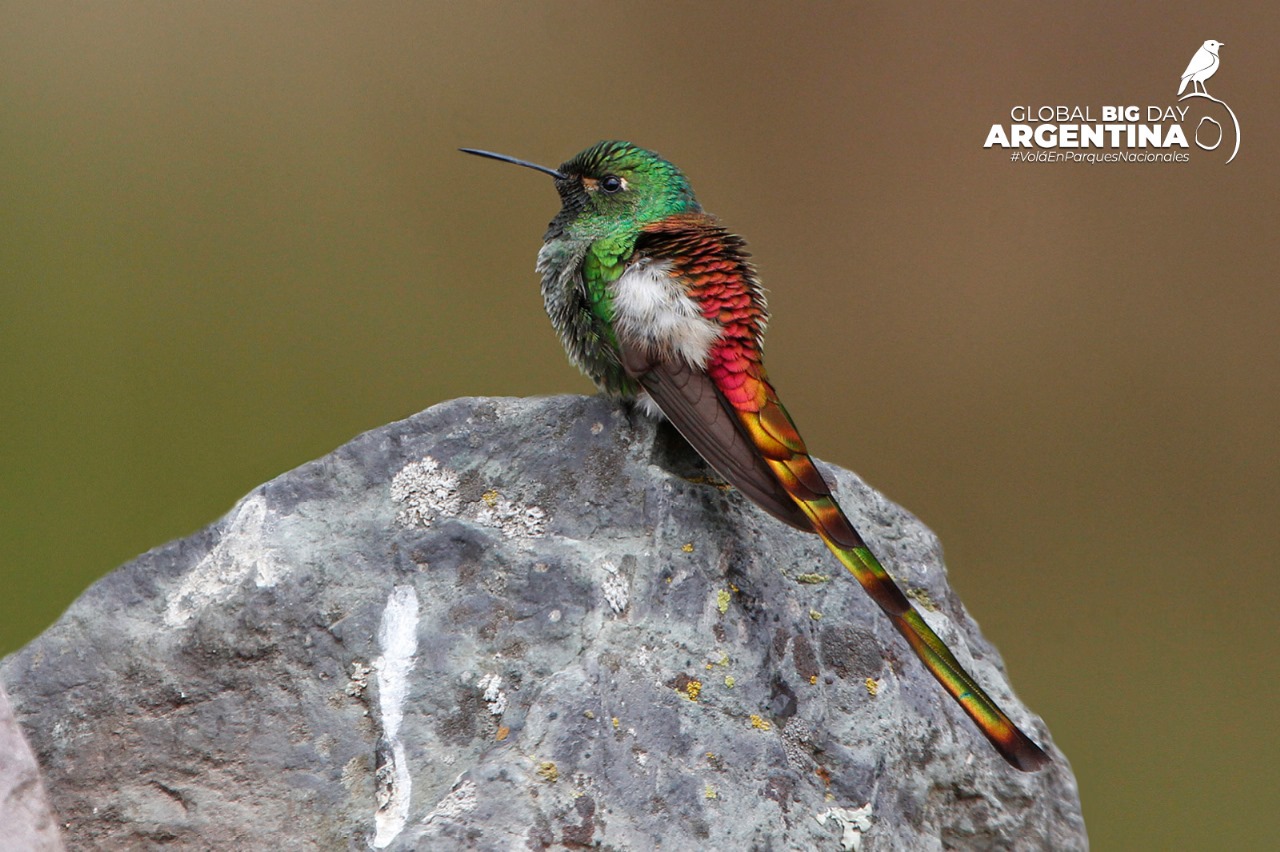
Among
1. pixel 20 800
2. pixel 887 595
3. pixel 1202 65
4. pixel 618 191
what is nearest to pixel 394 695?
pixel 20 800

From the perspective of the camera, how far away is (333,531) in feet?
8.57

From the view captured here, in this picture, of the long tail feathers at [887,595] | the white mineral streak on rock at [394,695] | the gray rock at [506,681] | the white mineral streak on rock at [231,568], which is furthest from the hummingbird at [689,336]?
the white mineral streak on rock at [231,568]

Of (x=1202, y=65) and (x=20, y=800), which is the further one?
(x=1202, y=65)

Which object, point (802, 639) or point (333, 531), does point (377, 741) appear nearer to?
point (333, 531)

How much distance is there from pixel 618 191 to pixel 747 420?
31.4 inches

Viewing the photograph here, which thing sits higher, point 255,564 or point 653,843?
point 255,564

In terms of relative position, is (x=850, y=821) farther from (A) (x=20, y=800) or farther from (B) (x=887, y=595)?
(A) (x=20, y=800)

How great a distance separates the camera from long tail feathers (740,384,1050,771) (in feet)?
7.89

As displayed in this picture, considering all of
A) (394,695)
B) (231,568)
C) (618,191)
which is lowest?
(394,695)

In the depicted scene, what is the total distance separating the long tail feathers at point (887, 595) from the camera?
2406 mm

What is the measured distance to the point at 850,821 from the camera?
230 centimetres

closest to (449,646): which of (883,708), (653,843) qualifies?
(653,843)

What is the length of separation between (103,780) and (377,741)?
1.65ft

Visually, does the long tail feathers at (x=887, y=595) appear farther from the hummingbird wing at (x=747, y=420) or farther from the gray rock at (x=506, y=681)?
the gray rock at (x=506, y=681)
